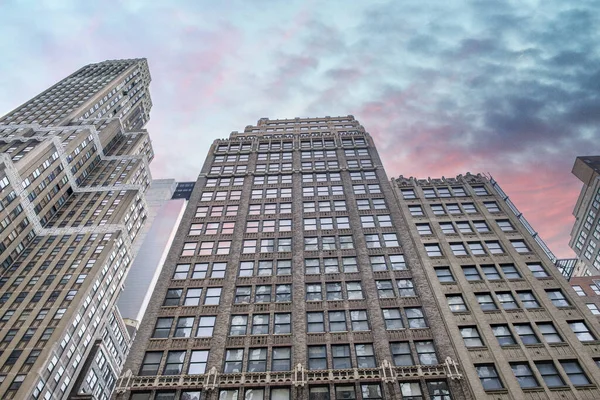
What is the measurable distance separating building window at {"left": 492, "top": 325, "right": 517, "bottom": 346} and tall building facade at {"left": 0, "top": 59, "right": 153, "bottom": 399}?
63.8 metres

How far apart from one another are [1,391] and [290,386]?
51.8 meters

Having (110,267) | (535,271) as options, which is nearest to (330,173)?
(535,271)

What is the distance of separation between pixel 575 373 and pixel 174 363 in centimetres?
3307

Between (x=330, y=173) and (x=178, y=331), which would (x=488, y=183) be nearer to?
(x=330, y=173)

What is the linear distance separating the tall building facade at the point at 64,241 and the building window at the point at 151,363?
38534 mm

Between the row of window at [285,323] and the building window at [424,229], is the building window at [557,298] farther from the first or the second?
the building window at [424,229]

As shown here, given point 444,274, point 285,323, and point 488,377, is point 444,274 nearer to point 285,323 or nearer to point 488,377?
point 488,377

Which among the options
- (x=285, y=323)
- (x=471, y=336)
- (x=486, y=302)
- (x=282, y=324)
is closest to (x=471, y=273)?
(x=486, y=302)

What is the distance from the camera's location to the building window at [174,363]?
3585 cm

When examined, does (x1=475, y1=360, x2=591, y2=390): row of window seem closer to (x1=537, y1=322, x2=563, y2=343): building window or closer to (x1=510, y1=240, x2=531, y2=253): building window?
(x1=537, y1=322, x2=563, y2=343): building window

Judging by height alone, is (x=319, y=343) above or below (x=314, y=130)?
below

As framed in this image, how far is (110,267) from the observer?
9188 cm

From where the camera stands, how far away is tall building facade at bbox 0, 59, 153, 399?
7088 centimetres

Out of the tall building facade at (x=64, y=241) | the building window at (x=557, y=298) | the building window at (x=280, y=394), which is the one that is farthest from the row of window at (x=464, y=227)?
the tall building facade at (x=64, y=241)
